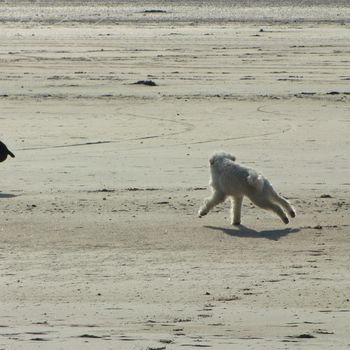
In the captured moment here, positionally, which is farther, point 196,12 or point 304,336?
point 196,12

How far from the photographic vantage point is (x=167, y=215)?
12219mm

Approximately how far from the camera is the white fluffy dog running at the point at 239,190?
Result: 11.6 metres

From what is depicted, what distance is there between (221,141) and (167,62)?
562 inches

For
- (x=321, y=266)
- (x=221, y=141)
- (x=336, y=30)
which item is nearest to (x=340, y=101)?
(x=221, y=141)

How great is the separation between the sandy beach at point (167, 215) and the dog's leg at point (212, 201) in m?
0.14

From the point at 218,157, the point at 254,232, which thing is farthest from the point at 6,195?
the point at 254,232

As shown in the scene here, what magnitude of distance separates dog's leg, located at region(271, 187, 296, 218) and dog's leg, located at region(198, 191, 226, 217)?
1.60ft

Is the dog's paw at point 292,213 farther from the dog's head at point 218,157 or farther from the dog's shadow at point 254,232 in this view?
the dog's head at point 218,157

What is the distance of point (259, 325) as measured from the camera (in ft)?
26.1

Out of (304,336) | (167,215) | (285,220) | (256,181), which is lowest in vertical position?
(167,215)

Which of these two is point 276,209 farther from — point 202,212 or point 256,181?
point 202,212

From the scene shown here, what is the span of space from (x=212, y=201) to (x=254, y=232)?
58cm

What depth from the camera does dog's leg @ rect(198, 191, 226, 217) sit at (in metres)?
→ 11.9

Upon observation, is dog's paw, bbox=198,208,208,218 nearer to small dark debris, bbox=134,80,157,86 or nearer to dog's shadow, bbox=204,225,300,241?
dog's shadow, bbox=204,225,300,241
